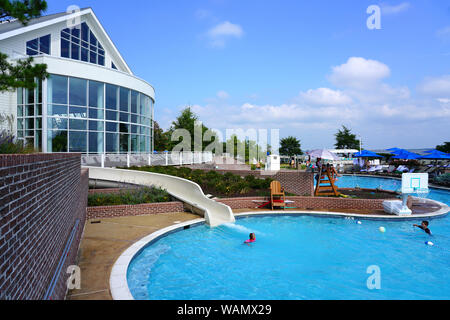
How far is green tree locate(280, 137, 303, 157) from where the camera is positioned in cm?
5491

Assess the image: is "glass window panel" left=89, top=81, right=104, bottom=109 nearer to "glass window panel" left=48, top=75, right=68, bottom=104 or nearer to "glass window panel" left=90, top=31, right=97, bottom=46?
"glass window panel" left=48, top=75, right=68, bottom=104

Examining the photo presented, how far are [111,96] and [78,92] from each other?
2.24m

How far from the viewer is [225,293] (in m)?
5.98

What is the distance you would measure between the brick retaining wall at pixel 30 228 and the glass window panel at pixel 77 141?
48.5 feet

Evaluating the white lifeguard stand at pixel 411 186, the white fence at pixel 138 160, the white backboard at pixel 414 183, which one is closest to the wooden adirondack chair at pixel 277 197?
the white lifeguard stand at pixel 411 186

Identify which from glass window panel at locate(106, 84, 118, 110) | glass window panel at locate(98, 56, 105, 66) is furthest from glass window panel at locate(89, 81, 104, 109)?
glass window panel at locate(98, 56, 105, 66)

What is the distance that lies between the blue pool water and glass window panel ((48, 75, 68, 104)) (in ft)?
44.8

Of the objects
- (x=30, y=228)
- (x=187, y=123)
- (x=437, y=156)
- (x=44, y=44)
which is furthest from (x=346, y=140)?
(x=30, y=228)

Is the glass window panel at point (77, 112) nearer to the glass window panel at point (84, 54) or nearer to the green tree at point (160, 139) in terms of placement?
the glass window panel at point (84, 54)

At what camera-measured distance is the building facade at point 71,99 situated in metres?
16.9

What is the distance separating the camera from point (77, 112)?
17.7 meters

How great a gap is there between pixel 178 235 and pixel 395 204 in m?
9.70
